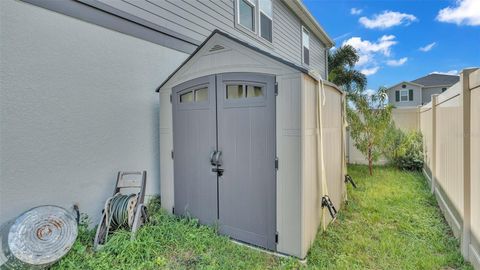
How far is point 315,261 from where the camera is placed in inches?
107

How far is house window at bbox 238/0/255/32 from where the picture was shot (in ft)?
21.4

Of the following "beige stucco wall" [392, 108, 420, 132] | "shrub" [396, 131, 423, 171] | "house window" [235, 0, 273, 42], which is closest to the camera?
"house window" [235, 0, 273, 42]

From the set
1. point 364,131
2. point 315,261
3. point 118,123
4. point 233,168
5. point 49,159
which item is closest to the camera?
point 315,261

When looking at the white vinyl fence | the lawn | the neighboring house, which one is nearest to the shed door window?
the lawn

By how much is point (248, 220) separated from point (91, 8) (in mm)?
3360

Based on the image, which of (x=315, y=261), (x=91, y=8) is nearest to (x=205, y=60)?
(x=91, y=8)

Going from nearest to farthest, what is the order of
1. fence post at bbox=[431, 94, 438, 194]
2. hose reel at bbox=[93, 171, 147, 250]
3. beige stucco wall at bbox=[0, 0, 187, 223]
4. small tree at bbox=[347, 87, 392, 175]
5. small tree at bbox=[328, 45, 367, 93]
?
beige stucco wall at bbox=[0, 0, 187, 223] → hose reel at bbox=[93, 171, 147, 250] → fence post at bbox=[431, 94, 438, 194] → small tree at bbox=[347, 87, 392, 175] → small tree at bbox=[328, 45, 367, 93]

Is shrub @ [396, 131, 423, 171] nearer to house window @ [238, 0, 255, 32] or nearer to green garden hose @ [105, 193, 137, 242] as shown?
house window @ [238, 0, 255, 32]

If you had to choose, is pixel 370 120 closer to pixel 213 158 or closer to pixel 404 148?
pixel 404 148

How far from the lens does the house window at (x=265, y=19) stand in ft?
23.7

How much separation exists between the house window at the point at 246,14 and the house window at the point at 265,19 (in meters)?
0.34

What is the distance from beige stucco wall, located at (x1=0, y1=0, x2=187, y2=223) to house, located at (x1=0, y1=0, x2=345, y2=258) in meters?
0.01

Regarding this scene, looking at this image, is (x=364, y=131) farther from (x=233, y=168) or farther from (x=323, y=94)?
(x=233, y=168)

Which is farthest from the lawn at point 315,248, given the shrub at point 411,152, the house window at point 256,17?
the house window at point 256,17
